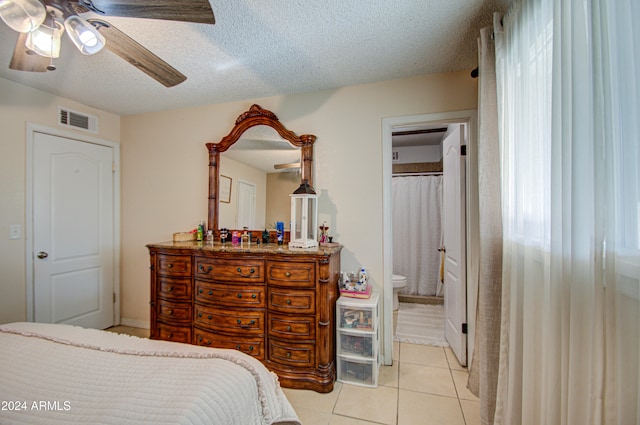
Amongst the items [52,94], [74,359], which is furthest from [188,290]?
[52,94]

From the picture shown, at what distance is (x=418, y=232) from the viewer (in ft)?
13.5

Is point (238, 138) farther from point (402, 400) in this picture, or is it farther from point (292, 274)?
point (402, 400)

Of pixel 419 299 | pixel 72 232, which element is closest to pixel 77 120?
pixel 72 232

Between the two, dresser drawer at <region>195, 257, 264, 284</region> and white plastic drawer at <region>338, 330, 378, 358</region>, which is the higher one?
dresser drawer at <region>195, 257, 264, 284</region>

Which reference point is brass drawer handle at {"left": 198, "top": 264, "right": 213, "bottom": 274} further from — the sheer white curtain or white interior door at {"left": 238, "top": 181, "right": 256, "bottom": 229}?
the sheer white curtain

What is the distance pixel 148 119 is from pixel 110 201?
1.05 meters

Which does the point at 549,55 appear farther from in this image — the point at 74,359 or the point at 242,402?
the point at 74,359

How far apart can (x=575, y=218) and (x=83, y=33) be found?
212 cm

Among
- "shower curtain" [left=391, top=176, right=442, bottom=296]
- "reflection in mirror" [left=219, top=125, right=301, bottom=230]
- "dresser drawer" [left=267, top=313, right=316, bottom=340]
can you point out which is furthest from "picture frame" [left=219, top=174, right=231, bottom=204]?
"shower curtain" [left=391, top=176, right=442, bottom=296]

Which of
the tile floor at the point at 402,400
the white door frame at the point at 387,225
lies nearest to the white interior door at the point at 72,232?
the tile floor at the point at 402,400

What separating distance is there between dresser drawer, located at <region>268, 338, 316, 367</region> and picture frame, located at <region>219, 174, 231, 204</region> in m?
1.46

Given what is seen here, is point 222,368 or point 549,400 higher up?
point 222,368

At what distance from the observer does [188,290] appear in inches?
90.0

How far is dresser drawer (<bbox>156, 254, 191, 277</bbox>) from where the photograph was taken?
2.29 metres
